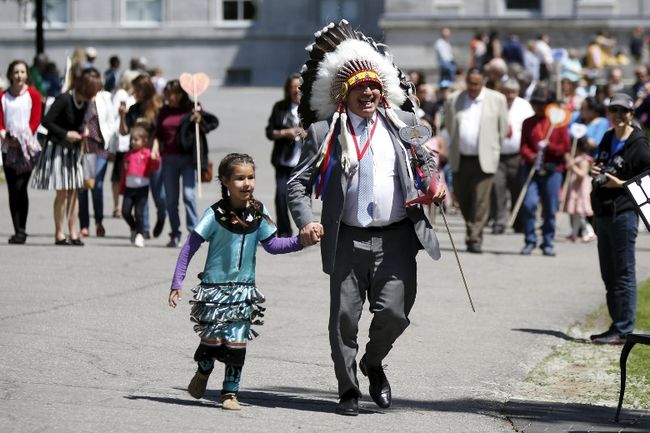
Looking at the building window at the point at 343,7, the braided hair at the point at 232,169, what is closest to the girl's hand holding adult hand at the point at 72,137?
the braided hair at the point at 232,169

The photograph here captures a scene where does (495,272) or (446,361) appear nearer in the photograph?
(446,361)

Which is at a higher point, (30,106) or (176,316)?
(30,106)

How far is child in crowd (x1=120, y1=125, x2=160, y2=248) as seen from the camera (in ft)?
55.7

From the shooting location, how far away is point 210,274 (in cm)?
857

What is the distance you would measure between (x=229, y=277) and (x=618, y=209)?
3.87m

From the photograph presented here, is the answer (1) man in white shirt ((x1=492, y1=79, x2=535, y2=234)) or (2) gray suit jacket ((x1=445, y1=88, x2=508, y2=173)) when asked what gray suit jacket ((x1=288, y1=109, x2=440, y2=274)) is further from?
(1) man in white shirt ((x1=492, y1=79, x2=535, y2=234))

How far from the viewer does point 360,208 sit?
Answer: 8664 mm

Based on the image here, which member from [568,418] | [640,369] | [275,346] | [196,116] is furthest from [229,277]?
[196,116]

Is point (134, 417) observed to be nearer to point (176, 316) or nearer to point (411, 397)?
point (411, 397)

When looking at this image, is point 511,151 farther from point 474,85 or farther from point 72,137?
point 72,137

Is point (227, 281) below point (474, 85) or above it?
below

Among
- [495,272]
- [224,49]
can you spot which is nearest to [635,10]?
[224,49]

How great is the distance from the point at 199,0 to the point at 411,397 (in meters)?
38.5

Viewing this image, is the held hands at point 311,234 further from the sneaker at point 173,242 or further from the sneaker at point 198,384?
the sneaker at point 173,242
